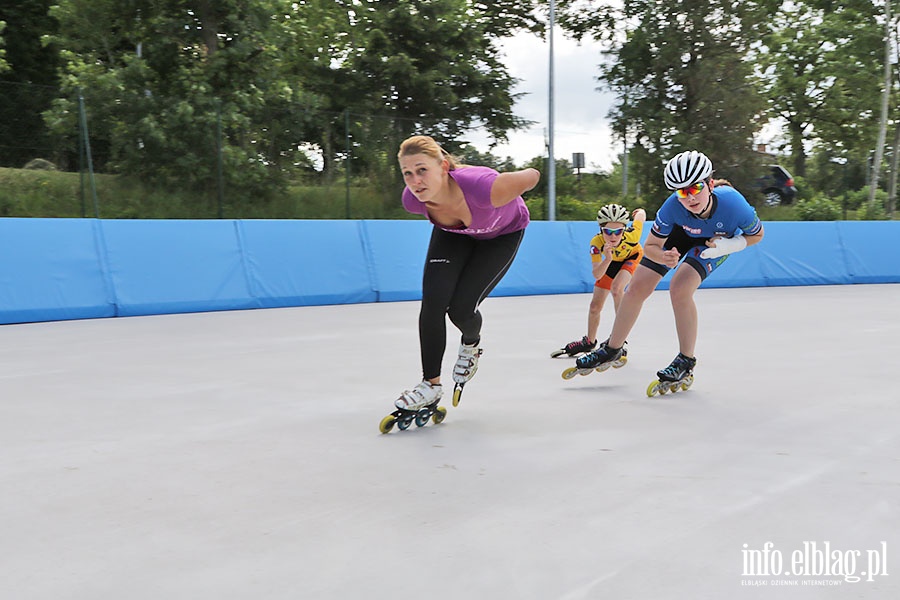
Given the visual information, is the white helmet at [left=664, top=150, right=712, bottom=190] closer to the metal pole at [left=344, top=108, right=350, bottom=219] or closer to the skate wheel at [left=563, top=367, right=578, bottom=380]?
the skate wheel at [left=563, top=367, right=578, bottom=380]

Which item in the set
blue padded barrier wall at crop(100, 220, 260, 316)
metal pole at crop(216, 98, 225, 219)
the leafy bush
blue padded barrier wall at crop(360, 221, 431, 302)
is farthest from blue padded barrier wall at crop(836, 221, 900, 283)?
blue padded barrier wall at crop(100, 220, 260, 316)

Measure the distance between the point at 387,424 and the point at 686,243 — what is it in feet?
8.77

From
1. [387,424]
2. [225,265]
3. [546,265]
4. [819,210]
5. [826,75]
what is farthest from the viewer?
[826,75]

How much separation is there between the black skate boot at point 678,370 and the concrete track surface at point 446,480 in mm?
188

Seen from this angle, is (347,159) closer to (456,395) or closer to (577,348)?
(577,348)

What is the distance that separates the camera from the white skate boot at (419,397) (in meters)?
4.84

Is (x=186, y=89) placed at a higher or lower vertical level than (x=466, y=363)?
higher

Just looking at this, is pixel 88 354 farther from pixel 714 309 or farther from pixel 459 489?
pixel 714 309

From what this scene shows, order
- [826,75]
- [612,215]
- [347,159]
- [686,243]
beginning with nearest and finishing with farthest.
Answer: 1. [686,243]
2. [612,215]
3. [347,159]
4. [826,75]

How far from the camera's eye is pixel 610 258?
24.9 feet

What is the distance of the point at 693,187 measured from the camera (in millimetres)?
5664

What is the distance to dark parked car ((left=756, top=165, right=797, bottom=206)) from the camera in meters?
30.9

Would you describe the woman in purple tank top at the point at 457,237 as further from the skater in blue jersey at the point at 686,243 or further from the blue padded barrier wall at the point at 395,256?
the blue padded barrier wall at the point at 395,256

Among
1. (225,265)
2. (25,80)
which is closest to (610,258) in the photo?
(225,265)
